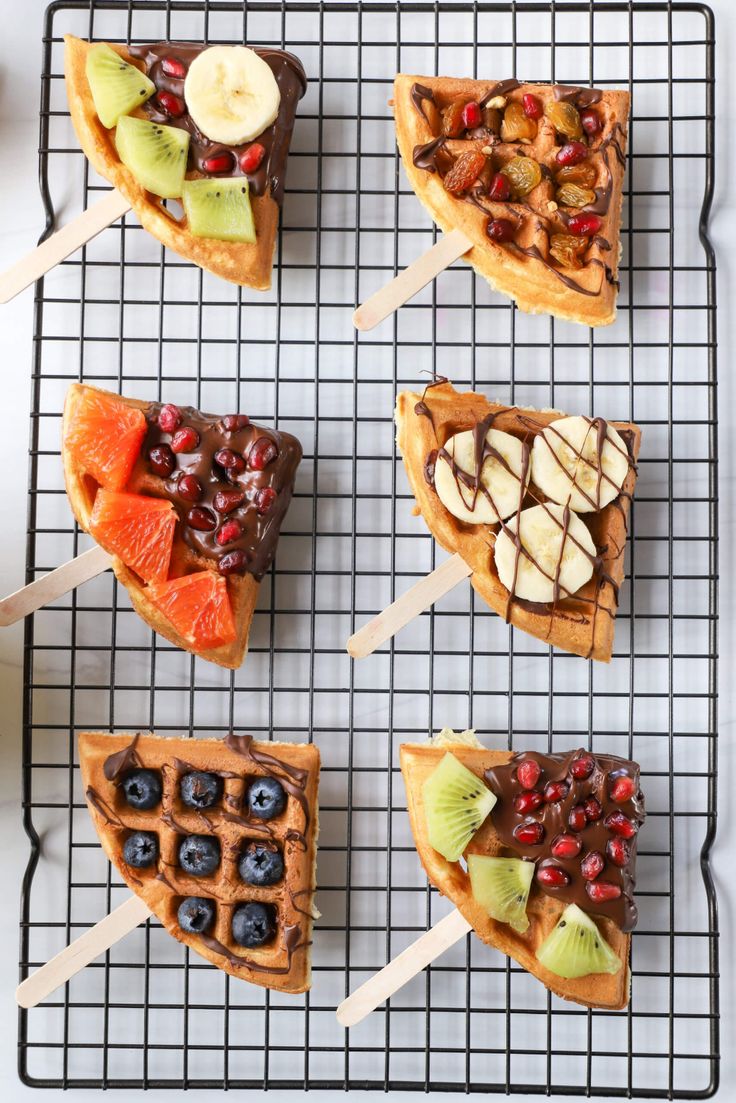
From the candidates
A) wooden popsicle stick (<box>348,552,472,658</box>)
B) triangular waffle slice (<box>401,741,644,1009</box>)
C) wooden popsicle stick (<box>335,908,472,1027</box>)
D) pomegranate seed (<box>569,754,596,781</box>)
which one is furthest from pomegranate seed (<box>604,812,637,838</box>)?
wooden popsicle stick (<box>348,552,472,658</box>)

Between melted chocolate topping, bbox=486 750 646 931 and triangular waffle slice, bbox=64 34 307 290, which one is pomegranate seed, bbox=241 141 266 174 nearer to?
triangular waffle slice, bbox=64 34 307 290

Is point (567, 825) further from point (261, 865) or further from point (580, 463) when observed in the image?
point (580, 463)

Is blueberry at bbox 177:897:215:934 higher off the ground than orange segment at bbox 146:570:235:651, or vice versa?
orange segment at bbox 146:570:235:651

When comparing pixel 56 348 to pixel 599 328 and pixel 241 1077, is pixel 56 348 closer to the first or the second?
pixel 599 328

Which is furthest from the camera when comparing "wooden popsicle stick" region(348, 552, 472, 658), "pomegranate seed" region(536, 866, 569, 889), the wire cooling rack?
the wire cooling rack

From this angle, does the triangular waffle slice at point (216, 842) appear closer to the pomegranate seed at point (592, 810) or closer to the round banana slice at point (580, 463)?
the pomegranate seed at point (592, 810)

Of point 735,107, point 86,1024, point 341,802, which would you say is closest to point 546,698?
point 341,802

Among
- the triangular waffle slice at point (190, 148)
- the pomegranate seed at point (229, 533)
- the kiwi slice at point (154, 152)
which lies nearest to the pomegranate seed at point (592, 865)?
the pomegranate seed at point (229, 533)
